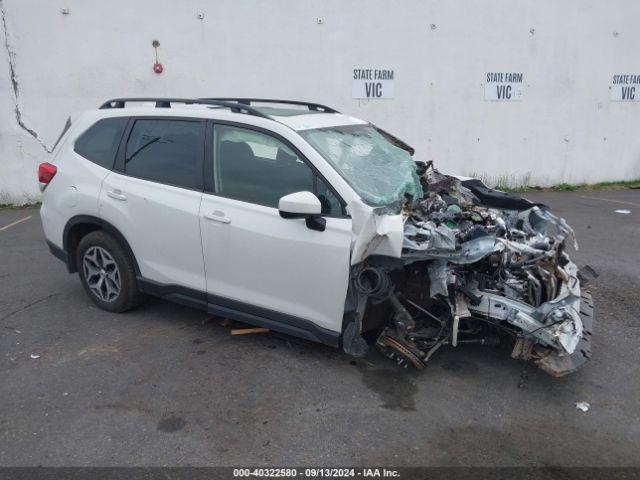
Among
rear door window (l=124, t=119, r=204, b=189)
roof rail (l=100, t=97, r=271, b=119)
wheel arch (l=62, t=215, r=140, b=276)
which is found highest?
roof rail (l=100, t=97, r=271, b=119)

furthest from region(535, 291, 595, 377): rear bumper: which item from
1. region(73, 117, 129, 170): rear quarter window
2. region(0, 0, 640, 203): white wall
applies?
region(0, 0, 640, 203): white wall

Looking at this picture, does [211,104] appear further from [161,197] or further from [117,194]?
[117,194]

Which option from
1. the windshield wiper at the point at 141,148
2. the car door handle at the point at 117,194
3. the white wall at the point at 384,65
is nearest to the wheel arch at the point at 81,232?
the car door handle at the point at 117,194

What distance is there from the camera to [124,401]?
3.54 m

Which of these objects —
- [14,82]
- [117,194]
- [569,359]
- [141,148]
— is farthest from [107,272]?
[14,82]

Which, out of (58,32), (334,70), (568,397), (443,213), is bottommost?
(568,397)

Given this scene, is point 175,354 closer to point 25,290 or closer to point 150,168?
point 150,168

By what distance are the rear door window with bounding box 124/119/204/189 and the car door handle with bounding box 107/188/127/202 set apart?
18 cm

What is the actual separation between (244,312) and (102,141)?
6.70ft

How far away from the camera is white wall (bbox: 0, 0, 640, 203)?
30.9 ft

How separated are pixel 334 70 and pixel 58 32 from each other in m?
4.89

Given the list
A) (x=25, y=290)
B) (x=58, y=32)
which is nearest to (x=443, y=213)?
(x=25, y=290)

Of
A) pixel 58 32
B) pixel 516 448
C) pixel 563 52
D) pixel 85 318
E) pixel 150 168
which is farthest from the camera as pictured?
pixel 563 52

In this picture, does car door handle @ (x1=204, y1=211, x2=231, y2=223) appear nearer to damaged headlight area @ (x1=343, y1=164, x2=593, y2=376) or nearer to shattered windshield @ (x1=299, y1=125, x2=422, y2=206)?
shattered windshield @ (x1=299, y1=125, x2=422, y2=206)
